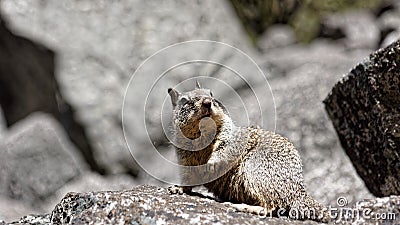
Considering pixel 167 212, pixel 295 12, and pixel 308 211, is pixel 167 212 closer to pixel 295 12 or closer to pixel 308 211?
pixel 308 211

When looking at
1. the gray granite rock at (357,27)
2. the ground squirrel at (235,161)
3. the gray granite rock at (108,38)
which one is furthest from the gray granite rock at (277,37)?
the ground squirrel at (235,161)

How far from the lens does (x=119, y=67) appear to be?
1187cm

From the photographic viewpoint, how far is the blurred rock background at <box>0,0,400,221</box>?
10.9 m

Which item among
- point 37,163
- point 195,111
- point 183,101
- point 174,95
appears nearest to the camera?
point 195,111

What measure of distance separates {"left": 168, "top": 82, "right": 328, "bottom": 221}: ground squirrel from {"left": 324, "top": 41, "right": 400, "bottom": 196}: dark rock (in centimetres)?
150

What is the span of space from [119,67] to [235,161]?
6593mm

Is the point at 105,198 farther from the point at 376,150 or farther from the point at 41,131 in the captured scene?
the point at 41,131

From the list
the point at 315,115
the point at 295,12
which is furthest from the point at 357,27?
the point at 315,115

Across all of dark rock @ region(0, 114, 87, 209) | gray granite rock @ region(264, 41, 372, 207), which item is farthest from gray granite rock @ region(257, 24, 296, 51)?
dark rock @ region(0, 114, 87, 209)

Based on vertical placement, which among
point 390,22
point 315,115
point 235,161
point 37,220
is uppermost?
point 390,22

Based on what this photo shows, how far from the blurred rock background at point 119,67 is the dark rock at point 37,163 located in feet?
0.06

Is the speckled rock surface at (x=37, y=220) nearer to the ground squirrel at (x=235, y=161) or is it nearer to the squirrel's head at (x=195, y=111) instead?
the ground squirrel at (x=235, y=161)

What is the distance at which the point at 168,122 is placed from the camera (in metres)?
6.23

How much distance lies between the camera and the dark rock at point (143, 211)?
4855mm
